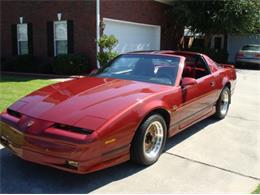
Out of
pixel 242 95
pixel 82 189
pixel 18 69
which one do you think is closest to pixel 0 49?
pixel 18 69

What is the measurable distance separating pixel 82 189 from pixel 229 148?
2559mm

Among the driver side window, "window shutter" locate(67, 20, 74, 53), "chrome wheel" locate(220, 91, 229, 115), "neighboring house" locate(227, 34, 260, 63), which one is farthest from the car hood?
"neighboring house" locate(227, 34, 260, 63)

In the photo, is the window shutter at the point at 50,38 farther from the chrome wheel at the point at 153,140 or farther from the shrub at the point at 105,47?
the chrome wheel at the point at 153,140

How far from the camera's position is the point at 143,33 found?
17.5m

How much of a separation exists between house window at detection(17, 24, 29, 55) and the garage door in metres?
4.06

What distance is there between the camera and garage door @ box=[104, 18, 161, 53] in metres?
15.0

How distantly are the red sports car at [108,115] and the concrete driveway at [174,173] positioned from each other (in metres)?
0.25

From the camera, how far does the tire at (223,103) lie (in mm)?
6655

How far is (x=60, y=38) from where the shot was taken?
47.9 feet

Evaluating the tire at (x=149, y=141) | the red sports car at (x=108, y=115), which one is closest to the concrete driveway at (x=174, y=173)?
the tire at (x=149, y=141)

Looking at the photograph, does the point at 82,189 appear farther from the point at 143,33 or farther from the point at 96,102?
the point at 143,33

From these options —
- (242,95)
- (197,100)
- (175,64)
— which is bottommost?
(242,95)

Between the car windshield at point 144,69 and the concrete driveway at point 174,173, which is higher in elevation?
the car windshield at point 144,69

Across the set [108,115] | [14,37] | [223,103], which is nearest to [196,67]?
[223,103]
